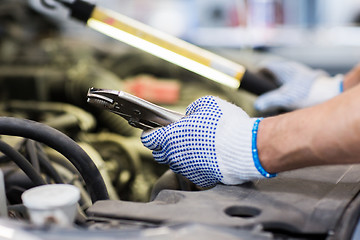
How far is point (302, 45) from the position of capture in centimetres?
420

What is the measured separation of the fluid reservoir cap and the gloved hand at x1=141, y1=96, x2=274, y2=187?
0.25 metres

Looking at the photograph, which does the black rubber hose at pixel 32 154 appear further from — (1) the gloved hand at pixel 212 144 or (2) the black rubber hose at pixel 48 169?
(1) the gloved hand at pixel 212 144

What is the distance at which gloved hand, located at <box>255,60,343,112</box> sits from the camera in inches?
65.1

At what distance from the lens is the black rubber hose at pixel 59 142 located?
0.89 metres

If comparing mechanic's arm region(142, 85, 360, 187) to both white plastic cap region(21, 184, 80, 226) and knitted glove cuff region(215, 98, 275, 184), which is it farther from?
white plastic cap region(21, 184, 80, 226)

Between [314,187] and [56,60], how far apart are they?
75.2 inches


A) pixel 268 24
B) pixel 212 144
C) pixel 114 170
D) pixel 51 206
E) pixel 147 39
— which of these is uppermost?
pixel 268 24

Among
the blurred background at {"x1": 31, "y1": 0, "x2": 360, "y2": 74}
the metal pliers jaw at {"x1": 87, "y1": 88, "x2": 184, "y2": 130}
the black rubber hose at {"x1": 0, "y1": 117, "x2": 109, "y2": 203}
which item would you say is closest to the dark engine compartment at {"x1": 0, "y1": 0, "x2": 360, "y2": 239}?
the black rubber hose at {"x1": 0, "y1": 117, "x2": 109, "y2": 203}

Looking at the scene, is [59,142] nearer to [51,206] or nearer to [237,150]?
[51,206]

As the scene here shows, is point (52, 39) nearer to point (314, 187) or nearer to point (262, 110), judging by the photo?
point (262, 110)

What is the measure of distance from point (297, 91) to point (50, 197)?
1.20 m

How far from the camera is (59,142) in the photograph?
0.90 metres

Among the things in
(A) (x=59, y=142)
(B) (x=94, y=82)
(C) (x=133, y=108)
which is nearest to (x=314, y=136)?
(C) (x=133, y=108)

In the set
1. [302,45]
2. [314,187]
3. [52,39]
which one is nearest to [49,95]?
[52,39]
